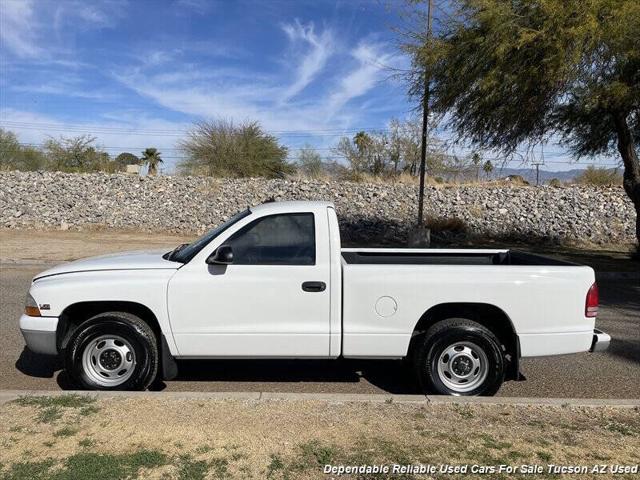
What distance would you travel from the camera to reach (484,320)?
5.48 metres

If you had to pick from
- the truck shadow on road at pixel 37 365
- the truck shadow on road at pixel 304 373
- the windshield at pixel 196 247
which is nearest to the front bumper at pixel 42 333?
the truck shadow on road at pixel 37 365

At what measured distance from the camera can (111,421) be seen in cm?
431

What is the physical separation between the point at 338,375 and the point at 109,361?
2.29 meters

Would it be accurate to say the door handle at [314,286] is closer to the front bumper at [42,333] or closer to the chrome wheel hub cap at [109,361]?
the chrome wheel hub cap at [109,361]

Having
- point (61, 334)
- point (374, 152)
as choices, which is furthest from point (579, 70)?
point (374, 152)

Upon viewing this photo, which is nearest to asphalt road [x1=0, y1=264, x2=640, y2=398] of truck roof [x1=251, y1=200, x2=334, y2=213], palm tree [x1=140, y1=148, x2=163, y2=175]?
truck roof [x1=251, y1=200, x2=334, y2=213]

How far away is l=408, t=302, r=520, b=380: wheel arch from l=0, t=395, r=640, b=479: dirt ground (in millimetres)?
587

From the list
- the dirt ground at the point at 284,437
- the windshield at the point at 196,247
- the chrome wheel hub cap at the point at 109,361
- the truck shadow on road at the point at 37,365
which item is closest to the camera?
the dirt ground at the point at 284,437

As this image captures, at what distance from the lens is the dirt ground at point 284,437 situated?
3.64 meters

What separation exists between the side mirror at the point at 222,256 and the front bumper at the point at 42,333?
1.48 m

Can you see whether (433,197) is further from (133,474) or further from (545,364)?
(133,474)

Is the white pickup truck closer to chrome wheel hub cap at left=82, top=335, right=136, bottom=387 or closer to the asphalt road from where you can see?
chrome wheel hub cap at left=82, top=335, right=136, bottom=387

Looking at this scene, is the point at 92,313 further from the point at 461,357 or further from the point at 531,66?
the point at 531,66

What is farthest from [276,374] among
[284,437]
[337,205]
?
[337,205]
